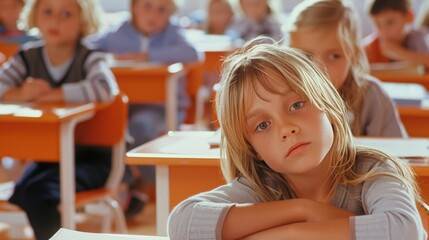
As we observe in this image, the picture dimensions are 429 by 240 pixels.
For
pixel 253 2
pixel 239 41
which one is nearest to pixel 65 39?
pixel 239 41

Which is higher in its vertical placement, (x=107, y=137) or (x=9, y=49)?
(x=107, y=137)

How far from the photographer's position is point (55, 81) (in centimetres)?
327

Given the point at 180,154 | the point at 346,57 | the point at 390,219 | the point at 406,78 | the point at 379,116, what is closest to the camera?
the point at 390,219

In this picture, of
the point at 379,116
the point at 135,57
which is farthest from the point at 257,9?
the point at 379,116

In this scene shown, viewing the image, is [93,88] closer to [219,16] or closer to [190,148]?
[190,148]

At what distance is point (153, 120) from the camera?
4156 mm

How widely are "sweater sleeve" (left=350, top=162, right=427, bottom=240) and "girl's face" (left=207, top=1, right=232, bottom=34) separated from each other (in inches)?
226

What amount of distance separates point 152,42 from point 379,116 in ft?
8.16

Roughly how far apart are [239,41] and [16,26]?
61.2 inches

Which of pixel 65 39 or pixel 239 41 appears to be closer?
pixel 65 39

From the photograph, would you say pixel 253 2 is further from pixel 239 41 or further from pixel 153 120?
pixel 153 120

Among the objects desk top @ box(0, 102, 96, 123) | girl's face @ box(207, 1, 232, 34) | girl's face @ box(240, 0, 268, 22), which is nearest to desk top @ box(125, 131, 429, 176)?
desk top @ box(0, 102, 96, 123)

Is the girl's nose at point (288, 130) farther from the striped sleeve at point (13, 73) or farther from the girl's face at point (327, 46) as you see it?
the striped sleeve at point (13, 73)

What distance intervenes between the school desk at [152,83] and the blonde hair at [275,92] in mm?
2463
